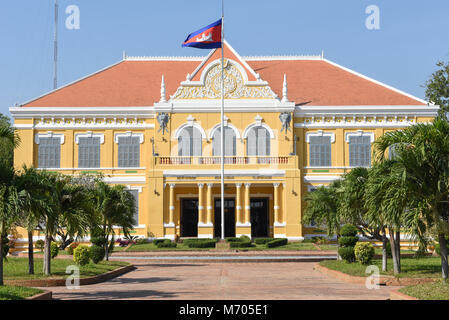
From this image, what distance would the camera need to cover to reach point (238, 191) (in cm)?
4138

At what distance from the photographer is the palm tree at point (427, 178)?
1656cm

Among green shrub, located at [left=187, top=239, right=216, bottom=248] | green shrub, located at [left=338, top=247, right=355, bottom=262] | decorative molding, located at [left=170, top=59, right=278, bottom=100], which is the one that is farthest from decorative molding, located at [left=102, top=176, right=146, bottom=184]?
green shrub, located at [left=338, top=247, right=355, bottom=262]

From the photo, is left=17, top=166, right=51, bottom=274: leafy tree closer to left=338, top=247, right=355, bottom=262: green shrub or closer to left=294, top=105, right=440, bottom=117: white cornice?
left=338, top=247, right=355, bottom=262: green shrub

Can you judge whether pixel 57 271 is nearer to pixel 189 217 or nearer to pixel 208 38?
pixel 208 38

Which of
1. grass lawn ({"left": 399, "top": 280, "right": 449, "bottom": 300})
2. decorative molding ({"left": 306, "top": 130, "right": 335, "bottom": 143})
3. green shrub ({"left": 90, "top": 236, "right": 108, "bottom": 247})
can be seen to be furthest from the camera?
decorative molding ({"left": 306, "top": 130, "right": 335, "bottom": 143})

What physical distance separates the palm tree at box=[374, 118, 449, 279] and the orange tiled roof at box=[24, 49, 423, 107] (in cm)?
2795

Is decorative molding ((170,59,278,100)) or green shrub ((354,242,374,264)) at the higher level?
decorative molding ((170,59,278,100))

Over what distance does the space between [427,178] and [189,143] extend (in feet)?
92.4

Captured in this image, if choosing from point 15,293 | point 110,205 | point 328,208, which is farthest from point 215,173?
point 15,293

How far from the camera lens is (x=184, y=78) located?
157ft

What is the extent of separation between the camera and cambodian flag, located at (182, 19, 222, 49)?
130ft

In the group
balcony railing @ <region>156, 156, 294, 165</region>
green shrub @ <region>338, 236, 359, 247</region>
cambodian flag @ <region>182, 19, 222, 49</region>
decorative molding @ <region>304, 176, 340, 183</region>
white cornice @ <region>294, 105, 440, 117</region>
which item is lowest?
green shrub @ <region>338, 236, 359, 247</region>
